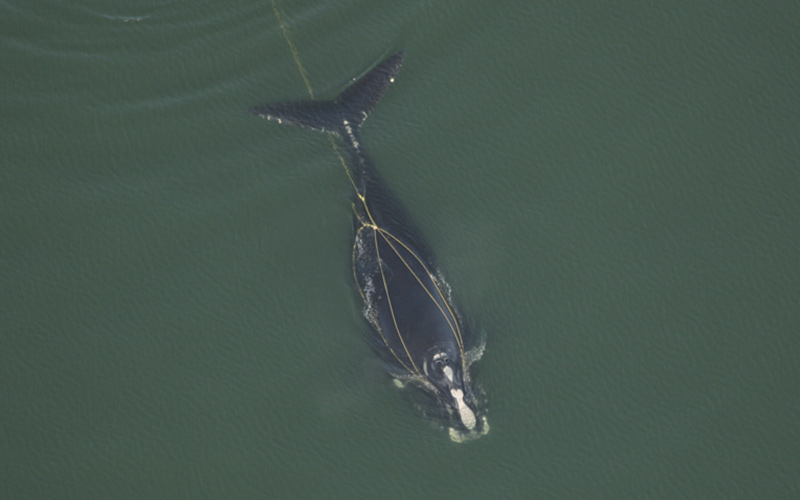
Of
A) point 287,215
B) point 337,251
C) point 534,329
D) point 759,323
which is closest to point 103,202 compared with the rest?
point 287,215

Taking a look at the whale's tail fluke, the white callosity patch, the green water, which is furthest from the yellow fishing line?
the white callosity patch

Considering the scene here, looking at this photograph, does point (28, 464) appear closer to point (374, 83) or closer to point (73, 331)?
point (73, 331)

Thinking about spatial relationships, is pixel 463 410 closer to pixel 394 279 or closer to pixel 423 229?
pixel 394 279

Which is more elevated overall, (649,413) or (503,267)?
(503,267)

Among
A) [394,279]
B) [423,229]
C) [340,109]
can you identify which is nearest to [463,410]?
[394,279]

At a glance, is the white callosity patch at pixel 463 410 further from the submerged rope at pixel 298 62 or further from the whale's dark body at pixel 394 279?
the submerged rope at pixel 298 62

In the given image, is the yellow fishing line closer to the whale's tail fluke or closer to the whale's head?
the whale's tail fluke
